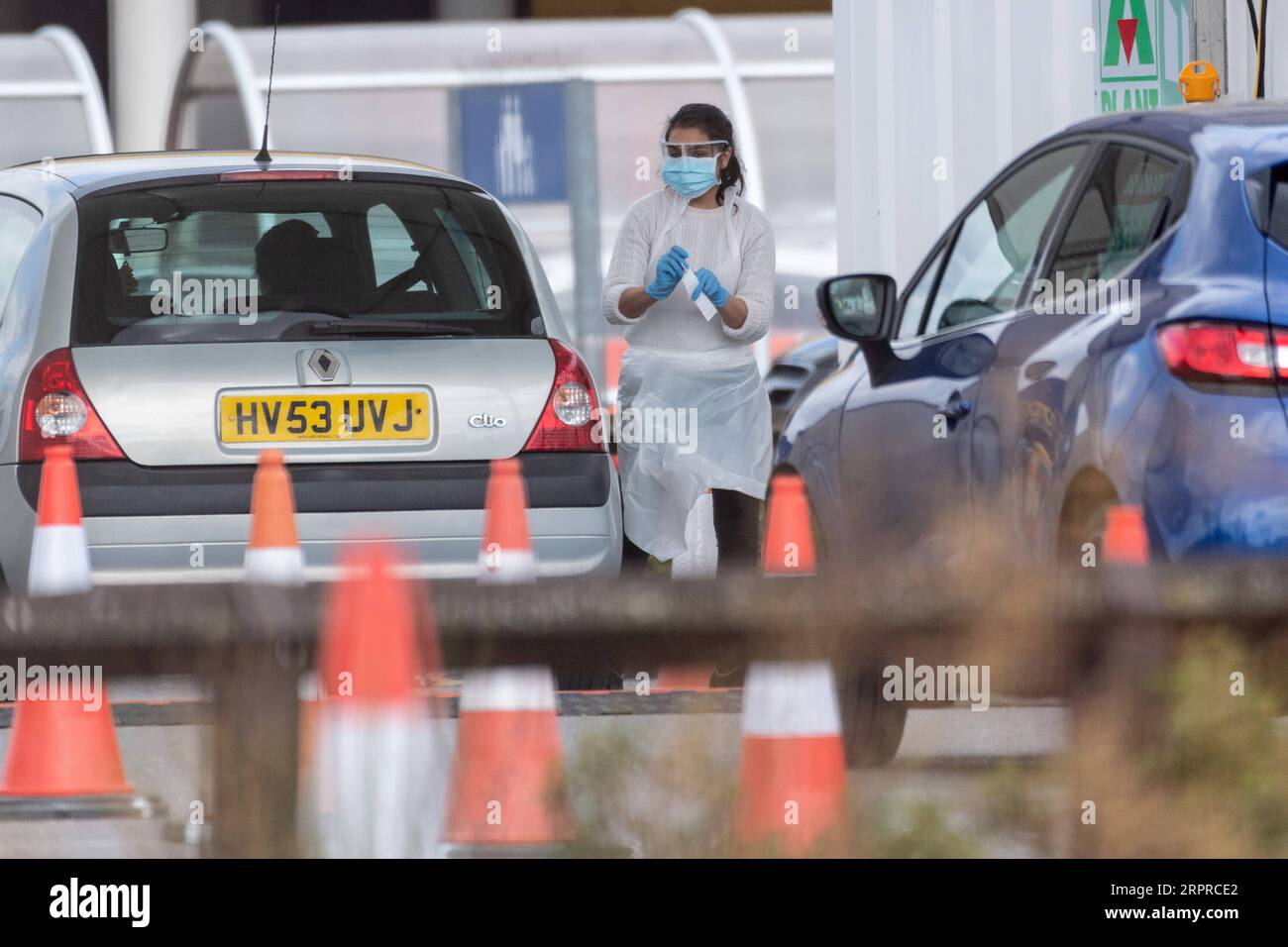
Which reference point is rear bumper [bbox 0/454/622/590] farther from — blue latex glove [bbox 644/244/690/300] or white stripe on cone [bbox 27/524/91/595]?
blue latex glove [bbox 644/244/690/300]

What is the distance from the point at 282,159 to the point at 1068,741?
4.67 metres

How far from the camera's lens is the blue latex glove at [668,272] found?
7.13 m

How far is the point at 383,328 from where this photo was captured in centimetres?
632

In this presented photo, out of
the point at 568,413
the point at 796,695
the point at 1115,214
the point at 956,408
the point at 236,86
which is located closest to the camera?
the point at 796,695

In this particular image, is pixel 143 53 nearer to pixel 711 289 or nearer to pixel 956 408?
pixel 711 289

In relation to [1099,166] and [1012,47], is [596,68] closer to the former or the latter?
[1012,47]

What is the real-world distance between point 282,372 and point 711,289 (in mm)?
1532

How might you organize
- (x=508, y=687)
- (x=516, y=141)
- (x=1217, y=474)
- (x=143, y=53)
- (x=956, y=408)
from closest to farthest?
(x=508, y=687), (x=1217, y=474), (x=956, y=408), (x=516, y=141), (x=143, y=53)

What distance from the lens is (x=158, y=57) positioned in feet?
71.7

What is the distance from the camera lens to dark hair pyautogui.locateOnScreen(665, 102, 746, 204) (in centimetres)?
736

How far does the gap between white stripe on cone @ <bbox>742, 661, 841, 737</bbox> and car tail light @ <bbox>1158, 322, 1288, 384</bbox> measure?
172cm

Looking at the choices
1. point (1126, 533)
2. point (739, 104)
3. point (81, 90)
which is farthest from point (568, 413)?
point (81, 90)

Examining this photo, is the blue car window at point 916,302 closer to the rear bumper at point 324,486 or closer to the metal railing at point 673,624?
the rear bumper at point 324,486
